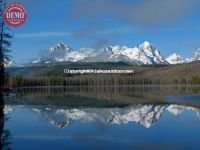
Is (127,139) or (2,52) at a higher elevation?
(2,52)

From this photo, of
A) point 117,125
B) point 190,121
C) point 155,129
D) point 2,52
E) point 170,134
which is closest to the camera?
→ point 170,134

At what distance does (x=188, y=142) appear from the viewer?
2477 cm

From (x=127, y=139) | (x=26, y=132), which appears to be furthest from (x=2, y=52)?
(x=127, y=139)

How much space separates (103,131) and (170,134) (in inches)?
178

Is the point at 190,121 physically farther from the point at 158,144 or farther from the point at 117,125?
the point at 158,144

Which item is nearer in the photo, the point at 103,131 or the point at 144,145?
the point at 144,145

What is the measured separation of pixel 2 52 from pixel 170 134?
55.3 metres

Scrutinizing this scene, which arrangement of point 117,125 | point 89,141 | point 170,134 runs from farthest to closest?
point 117,125 < point 170,134 < point 89,141

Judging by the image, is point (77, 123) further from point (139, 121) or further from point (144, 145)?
point (144, 145)

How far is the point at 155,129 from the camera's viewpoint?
104ft

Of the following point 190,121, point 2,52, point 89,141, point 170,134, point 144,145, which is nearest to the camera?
point 144,145

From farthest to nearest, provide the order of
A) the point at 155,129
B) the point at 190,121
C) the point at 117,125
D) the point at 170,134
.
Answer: the point at 190,121
the point at 117,125
the point at 155,129
the point at 170,134

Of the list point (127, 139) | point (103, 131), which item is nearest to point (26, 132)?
point (103, 131)

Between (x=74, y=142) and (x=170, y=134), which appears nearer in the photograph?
(x=74, y=142)
